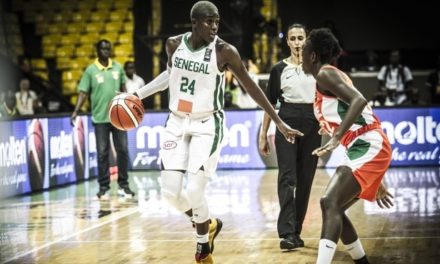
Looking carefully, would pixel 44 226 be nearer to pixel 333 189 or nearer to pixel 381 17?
pixel 333 189

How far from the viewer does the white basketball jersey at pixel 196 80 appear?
8.11m

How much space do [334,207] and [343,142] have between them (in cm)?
64

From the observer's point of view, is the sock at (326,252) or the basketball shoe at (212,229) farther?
the basketball shoe at (212,229)

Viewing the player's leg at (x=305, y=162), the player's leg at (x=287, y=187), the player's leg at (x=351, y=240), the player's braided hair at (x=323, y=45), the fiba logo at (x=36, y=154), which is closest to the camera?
the player's braided hair at (x=323, y=45)

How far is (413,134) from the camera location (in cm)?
1778

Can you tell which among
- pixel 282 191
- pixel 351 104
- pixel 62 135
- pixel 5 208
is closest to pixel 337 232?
pixel 351 104

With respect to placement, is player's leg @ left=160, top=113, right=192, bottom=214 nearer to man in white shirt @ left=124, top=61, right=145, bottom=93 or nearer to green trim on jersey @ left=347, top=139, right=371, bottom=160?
green trim on jersey @ left=347, top=139, right=371, bottom=160

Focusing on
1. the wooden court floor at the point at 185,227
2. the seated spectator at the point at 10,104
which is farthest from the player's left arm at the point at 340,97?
the seated spectator at the point at 10,104

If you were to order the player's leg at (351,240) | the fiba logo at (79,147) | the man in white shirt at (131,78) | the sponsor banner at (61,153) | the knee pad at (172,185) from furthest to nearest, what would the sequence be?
the man in white shirt at (131,78), the fiba logo at (79,147), the sponsor banner at (61,153), the knee pad at (172,185), the player's leg at (351,240)

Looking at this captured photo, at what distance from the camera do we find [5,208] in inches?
516

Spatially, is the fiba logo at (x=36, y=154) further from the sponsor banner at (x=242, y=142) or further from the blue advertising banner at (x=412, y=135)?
the blue advertising banner at (x=412, y=135)

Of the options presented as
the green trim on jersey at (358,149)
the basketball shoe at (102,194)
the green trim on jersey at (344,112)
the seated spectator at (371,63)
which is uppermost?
the seated spectator at (371,63)

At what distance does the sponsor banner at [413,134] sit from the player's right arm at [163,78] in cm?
936

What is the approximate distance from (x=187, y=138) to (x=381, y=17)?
18.6 m
